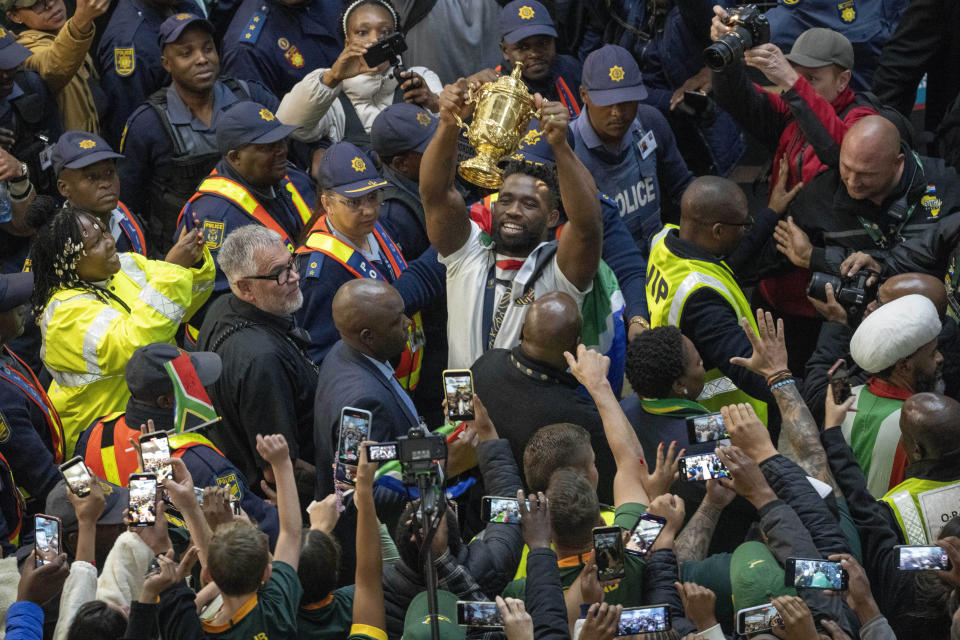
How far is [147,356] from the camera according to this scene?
A: 16.5 feet

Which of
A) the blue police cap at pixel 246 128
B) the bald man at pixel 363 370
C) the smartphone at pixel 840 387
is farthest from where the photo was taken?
the blue police cap at pixel 246 128

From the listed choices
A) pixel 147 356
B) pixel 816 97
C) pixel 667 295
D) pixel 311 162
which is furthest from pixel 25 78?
pixel 816 97

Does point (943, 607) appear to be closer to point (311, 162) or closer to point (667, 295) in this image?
point (667, 295)

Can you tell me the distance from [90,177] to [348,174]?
4.28 feet

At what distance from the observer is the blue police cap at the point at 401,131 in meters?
6.43

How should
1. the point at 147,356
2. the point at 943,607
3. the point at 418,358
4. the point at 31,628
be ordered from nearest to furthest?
1. the point at 31,628
2. the point at 943,607
3. the point at 147,356
4. the point at 418,358

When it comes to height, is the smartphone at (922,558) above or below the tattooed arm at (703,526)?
above

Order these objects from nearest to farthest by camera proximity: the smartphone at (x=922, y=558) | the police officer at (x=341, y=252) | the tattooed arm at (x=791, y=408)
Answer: the smartphone at (x=922, y=558), the tattooed arm at (x=791, y=408), the police officer at (x=341, y=252)

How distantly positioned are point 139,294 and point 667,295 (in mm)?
2309

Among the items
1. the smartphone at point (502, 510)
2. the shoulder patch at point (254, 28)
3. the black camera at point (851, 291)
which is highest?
the shoulder patch at point (254, 28)

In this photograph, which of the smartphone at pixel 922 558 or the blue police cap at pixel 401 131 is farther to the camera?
the blue police cap at pixel 401 131

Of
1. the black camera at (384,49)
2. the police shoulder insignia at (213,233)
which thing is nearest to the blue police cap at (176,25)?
the black camera at (384,49)

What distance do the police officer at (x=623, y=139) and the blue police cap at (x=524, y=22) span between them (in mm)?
507

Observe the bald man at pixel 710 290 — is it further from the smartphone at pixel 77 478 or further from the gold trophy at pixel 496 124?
the smartphone at pixel 77 478
